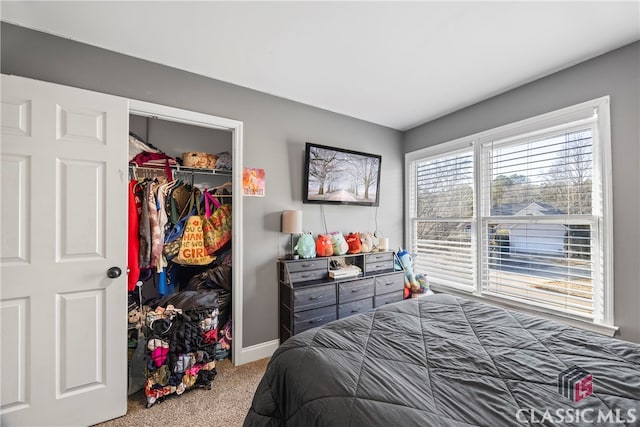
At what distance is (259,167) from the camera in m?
2.51

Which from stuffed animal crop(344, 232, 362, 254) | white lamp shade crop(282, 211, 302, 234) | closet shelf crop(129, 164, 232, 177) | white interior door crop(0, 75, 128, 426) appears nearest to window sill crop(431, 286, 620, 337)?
stuffed animal crop(344, 232, 362, 254)

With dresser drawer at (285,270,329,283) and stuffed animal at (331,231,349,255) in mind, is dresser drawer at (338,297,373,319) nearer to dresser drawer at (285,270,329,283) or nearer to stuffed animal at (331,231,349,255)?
dresser drawer at (285,270,329,283)

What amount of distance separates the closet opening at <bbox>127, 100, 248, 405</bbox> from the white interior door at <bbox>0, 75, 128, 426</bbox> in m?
0.39

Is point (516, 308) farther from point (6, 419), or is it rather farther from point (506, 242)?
point (6, 419)

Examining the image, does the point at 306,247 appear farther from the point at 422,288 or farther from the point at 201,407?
the point at 422,288

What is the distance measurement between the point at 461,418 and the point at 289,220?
1933 millimetres

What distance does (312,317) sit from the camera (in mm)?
2396

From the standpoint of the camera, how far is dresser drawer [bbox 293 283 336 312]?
2.32 meters

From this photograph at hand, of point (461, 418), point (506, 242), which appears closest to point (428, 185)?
point (506, 242)

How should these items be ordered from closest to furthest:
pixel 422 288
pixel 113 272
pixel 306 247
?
pixel 113 272 < pixel 306 247 < pixel 422 288

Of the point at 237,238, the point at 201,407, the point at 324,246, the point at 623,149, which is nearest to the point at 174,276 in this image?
the point at 237,238

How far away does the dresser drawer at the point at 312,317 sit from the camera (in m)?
2.33

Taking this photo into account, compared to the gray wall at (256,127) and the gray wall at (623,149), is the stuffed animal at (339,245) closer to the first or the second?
the gray wall at (256,127)

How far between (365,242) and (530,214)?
158 centimetres
